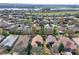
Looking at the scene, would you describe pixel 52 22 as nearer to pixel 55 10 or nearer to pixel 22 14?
pixel 55 10

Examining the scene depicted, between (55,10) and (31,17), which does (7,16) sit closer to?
(31,17)

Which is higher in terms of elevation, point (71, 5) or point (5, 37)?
point (71, 5)

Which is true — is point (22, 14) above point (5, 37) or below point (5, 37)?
above

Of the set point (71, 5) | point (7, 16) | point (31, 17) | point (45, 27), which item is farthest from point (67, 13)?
point (7, 16)

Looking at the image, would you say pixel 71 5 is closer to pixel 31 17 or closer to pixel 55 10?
pixel 55 10
